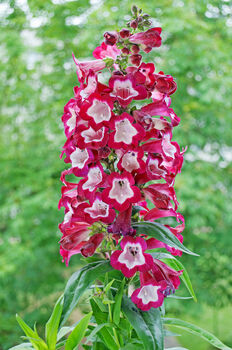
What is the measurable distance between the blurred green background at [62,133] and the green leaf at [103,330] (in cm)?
224

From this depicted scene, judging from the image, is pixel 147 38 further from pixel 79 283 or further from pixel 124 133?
pixel 79 283

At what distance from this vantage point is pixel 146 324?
0.74 m

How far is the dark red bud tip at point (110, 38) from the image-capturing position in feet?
2.64

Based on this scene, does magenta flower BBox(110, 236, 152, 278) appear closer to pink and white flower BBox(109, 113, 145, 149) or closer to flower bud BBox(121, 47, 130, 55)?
pink and white flower BBox(109, 113, 145, 149)

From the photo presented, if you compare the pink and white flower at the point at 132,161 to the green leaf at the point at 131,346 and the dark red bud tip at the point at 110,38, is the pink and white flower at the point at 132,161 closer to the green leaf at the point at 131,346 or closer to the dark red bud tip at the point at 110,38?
the dark red bud tip at the point at 110,38

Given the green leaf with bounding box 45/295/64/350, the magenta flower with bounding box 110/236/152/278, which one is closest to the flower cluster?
the magenta flower with bounding box 110/236/152/278

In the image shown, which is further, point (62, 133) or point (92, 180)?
point (62, 133)

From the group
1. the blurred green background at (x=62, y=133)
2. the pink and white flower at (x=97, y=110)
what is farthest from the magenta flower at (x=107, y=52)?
the blurred green background at (x=62, y=133)

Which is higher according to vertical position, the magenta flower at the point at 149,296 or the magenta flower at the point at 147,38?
the magenta flower at the point at 147,38

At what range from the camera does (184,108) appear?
10.9ft

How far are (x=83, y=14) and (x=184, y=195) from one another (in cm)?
192

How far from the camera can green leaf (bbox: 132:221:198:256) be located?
713 millimetres

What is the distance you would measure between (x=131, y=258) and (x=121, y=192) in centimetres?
12

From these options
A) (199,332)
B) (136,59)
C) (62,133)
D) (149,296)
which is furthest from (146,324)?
(62,133)
